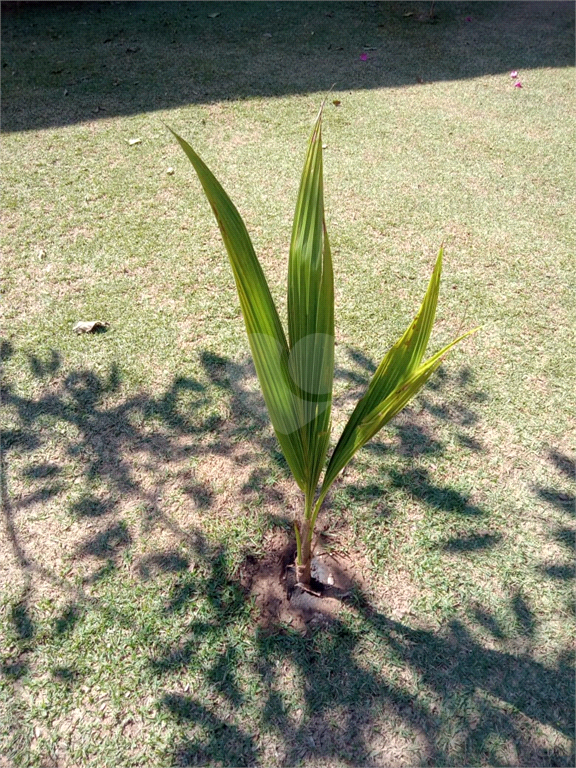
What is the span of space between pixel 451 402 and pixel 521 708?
4.40ft

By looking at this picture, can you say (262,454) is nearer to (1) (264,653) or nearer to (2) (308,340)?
(1) (264,653)

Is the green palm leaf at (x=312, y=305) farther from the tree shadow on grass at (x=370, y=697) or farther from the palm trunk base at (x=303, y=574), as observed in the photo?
the tree shadow on grass at (x=370, y=697)

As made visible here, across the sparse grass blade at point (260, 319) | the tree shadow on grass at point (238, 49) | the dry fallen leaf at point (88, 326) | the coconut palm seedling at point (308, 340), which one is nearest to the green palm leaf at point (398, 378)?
the coconut palm seedling at point (308, 340)

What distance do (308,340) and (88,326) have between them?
6.84ft

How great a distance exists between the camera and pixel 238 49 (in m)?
6.82

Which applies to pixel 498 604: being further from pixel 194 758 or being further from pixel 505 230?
pixel 505 230

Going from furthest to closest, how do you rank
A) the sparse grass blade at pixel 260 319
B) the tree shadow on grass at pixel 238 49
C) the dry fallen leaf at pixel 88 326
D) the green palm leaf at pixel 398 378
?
the tree shadow on grass at pixel 238 49
the dry fallen leaf at pixel 88 326
the green palm leaf at pixel 398 378
the sparse grass blade at pixel 260 319

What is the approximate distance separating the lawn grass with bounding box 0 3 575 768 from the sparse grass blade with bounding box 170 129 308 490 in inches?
31.7

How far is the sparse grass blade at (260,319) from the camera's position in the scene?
4.12ft

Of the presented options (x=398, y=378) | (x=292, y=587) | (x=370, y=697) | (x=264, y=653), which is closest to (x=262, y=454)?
(x=292, y=587)

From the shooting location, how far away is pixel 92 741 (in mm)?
1829

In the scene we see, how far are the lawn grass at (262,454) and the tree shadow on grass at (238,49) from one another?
27 centimetres

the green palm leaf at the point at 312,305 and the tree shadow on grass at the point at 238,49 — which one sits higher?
the green palm leaf at the point at 312,305

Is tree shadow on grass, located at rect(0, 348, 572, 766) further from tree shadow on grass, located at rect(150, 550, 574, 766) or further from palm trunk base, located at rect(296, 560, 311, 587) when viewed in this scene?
palm trunk base, located at rect(296, 560, 311, 587)
